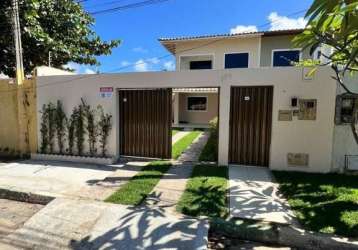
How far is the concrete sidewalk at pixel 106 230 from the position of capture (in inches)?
163

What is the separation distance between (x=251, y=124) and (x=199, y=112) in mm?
13315

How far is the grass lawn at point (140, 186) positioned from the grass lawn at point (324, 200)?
3.27 m

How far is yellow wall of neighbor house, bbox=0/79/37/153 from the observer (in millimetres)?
9672

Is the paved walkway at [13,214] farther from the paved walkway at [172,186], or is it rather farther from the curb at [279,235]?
the curb at [279,235]

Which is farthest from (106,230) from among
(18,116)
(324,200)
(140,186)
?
(18,116)

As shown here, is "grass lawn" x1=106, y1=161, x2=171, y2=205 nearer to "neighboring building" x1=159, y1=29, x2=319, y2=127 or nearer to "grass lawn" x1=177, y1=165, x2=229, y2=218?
"grass lawn" x1=177, y1=165, x2=229, y2=218

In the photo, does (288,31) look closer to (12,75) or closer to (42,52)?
(42,52)

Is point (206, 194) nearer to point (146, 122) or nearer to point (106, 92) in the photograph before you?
point (146, 122)

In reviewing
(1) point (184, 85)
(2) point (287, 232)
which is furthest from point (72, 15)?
(2) point (287, 232)

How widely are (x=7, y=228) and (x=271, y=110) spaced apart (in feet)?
23.6

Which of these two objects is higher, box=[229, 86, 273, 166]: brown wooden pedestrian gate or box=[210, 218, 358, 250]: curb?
box=[229, 86, 273, 166]: brown wooden pedestrian gate

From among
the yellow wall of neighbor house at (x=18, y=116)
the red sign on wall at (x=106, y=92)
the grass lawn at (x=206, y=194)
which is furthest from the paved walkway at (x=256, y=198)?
the yellow wall of neighbor house at (x=18, y=116)

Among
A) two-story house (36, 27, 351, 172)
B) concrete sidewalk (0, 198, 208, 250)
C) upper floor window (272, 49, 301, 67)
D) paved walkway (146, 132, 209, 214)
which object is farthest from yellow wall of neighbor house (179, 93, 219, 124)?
concrete sidewalk (0, 198, 208, 250)

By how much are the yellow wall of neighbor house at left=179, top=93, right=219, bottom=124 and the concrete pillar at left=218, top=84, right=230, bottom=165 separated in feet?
41.4
